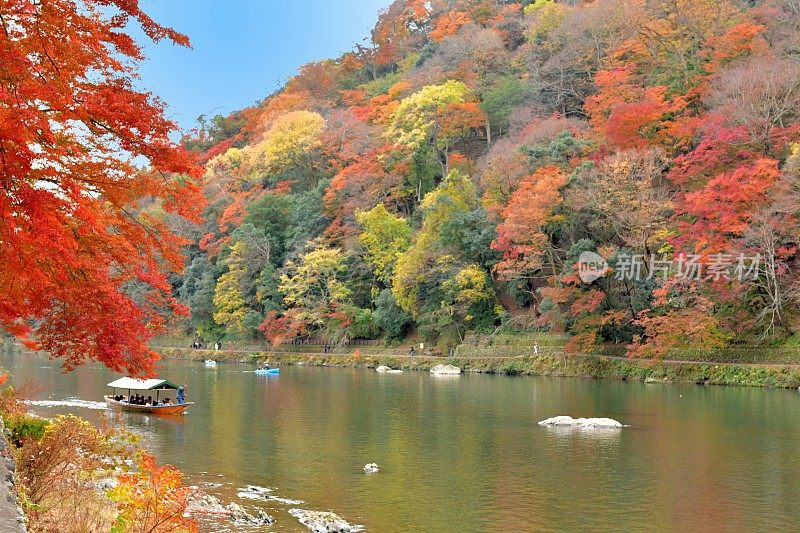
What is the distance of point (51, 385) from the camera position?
125 feet

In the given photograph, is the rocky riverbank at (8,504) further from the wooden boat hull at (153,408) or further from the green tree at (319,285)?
the green tree at (319,285)

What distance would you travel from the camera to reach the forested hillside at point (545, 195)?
34719 mm

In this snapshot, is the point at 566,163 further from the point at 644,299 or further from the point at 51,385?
the point at 51,385

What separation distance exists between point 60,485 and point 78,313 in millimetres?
2461

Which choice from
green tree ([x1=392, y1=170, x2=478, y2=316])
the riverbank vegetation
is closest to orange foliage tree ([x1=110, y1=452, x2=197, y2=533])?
the riverbank vegetation

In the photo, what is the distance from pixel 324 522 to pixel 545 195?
28909 millimetres

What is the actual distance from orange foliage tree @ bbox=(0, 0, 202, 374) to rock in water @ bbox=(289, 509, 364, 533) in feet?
13.1

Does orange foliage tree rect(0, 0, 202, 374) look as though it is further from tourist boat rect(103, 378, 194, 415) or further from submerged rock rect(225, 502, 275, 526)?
tourist boat rect(103, 378, 194, 415)

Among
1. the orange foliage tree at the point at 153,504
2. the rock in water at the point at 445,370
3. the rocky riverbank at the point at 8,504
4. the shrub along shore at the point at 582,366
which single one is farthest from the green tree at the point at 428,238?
A: the rocky riverbank at the point at 8,504

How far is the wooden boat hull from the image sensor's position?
2791 centimetres

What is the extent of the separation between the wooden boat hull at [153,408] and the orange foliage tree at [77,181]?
52.2 ft

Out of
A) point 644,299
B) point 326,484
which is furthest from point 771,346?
point 326,484

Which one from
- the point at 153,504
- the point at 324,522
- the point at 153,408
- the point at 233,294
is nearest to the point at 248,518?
the point at 324,522

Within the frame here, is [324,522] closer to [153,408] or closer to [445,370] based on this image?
[153,408]
